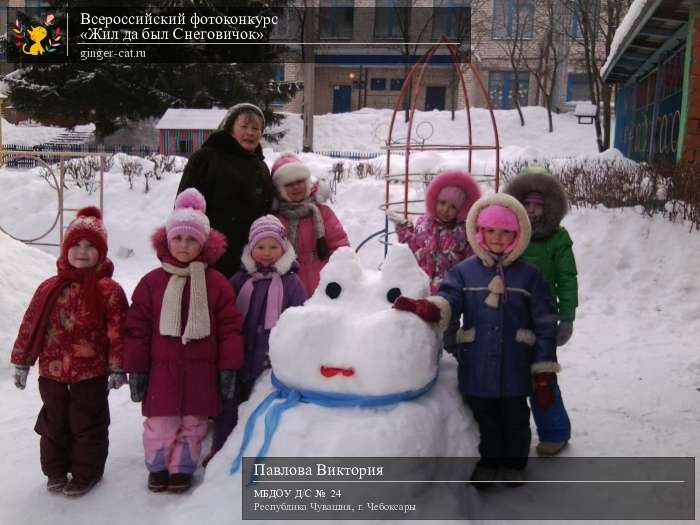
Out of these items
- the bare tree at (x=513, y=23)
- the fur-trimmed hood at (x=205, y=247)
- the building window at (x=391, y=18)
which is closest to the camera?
the fur-trimmed hood at (x=205, y=247)

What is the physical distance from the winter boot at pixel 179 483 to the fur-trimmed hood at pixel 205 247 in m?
0.98

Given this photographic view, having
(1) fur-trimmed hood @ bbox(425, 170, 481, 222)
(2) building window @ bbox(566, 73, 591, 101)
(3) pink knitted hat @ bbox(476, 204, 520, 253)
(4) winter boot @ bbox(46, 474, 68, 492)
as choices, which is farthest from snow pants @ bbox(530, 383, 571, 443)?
(2) building window @ bbox(566, 73, 591, 101)

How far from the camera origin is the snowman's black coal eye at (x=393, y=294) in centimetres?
298

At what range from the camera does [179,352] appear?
121 inches

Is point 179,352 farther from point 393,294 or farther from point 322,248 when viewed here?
point 322,248

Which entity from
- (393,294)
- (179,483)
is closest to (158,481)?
(179,483)

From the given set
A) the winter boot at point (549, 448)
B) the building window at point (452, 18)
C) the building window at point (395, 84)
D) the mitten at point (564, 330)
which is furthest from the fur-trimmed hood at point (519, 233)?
the building window at point (395, 84)

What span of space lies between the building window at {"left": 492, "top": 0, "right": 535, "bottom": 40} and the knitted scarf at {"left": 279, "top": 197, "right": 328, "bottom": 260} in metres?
21.7

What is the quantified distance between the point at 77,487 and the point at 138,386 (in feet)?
1.72

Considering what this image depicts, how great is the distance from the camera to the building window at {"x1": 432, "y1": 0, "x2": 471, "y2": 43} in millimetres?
24797

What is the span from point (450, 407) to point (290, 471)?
0.78 meters

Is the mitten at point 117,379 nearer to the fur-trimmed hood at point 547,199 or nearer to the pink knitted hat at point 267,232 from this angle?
the pink knitted hat at point 267,232

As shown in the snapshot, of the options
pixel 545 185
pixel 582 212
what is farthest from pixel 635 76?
pixel 545 185

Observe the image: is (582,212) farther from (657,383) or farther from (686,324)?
(657,383)
